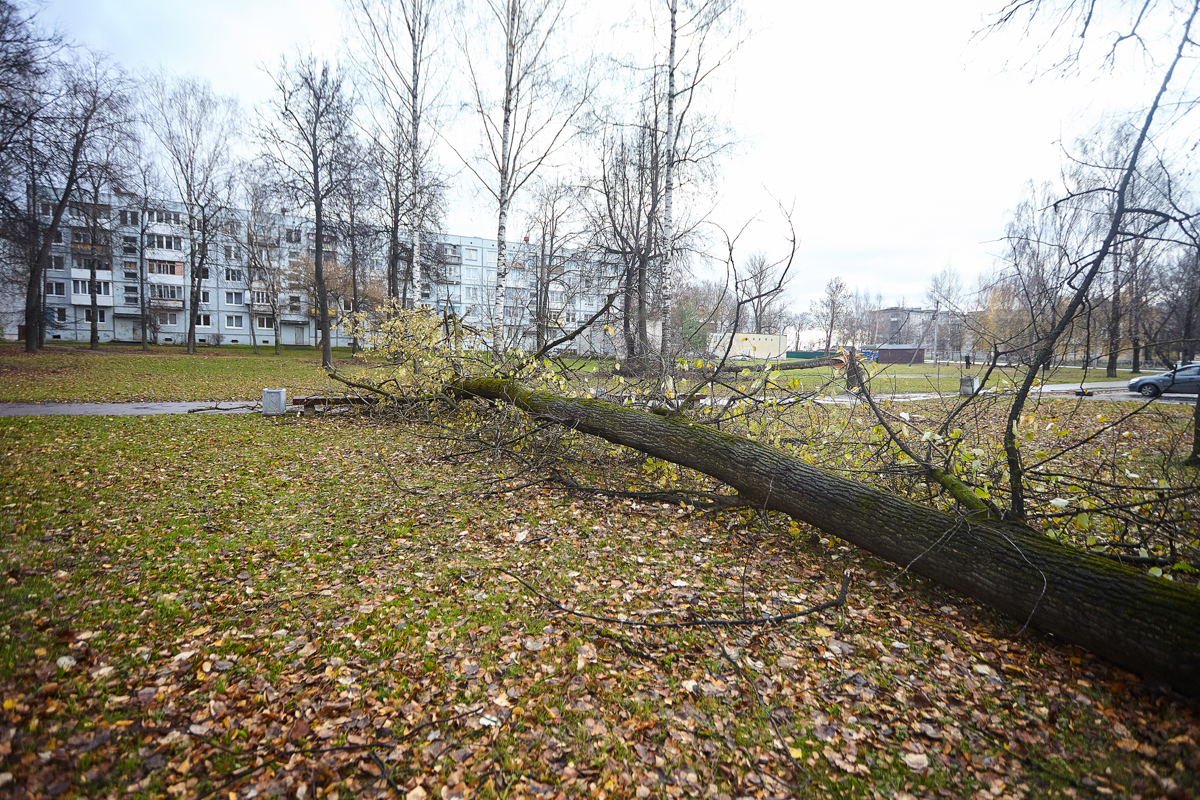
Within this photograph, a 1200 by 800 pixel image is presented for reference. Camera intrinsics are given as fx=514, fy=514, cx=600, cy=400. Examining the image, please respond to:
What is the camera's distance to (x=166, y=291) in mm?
46438

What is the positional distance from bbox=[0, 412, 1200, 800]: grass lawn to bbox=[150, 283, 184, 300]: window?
5386 cm

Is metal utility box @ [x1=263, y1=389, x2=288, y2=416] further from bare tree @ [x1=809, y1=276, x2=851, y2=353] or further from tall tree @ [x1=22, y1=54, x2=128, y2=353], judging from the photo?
bare tree @ [x1=809, y1=276, x2=851, y2=353]

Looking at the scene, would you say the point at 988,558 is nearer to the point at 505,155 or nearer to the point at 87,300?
the point at 505,155

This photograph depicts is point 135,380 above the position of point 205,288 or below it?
below

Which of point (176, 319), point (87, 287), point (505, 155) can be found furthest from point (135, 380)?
point (87, 287)

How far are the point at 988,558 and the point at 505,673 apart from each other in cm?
324

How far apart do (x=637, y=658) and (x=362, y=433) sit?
744 centimetres

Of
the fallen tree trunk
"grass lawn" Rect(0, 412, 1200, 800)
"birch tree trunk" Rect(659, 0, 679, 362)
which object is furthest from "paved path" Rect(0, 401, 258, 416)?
the fallen tree trunk

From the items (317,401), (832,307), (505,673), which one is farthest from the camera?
(832,307)

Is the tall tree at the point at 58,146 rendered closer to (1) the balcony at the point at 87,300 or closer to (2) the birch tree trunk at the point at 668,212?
(2) the birch tree trunk at the point at 668,212

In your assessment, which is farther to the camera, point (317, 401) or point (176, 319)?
point (176, 319)

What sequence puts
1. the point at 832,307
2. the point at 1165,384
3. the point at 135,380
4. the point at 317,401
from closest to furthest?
the point at 317,401, the point at 135,380, the point at 1165,384, the point at 832,307

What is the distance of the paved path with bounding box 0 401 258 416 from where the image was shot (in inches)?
362

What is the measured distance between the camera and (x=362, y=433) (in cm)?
898
